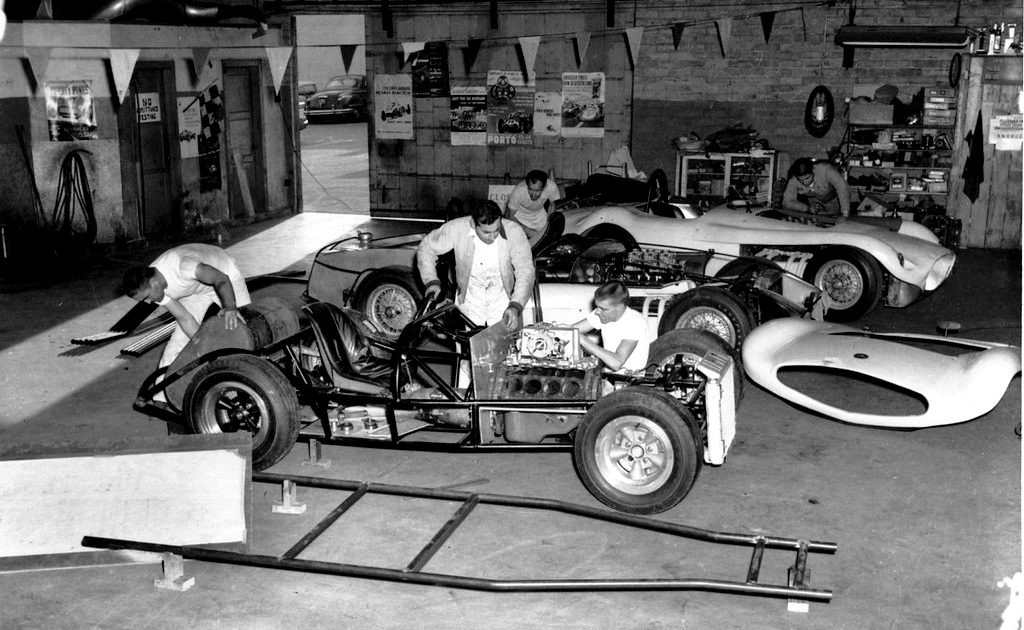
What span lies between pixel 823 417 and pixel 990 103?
836 cm

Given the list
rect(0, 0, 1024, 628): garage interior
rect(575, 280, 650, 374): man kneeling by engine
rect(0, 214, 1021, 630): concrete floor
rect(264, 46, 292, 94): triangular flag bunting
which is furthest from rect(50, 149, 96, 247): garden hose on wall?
rect(575, 280, 650, 374): man kneeling by engine

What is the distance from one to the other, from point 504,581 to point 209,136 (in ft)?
42.6

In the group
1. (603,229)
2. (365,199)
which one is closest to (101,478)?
(603,229)

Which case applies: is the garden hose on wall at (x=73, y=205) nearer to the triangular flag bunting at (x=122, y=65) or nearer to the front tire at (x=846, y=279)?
the triangular flag bunting at (x=122, y=65)

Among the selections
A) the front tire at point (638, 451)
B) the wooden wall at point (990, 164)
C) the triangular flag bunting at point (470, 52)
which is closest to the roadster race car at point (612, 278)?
the front tire at point (638, 451)

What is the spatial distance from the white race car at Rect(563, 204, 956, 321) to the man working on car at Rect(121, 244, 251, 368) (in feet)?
13.3

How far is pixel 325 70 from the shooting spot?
33062 mm

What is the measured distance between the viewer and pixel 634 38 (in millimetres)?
15094

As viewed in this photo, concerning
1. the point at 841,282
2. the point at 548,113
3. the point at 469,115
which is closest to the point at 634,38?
the point at 548,113

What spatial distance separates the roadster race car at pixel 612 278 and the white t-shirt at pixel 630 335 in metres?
1.64

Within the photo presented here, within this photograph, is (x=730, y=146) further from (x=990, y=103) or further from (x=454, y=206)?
(x=454, y=206)

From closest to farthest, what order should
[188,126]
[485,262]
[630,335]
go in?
1. [630,335]
2. [485,262]
3. [188,126]

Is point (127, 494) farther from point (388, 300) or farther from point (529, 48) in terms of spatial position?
point (529, 48)

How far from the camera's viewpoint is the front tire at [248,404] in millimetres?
6629
